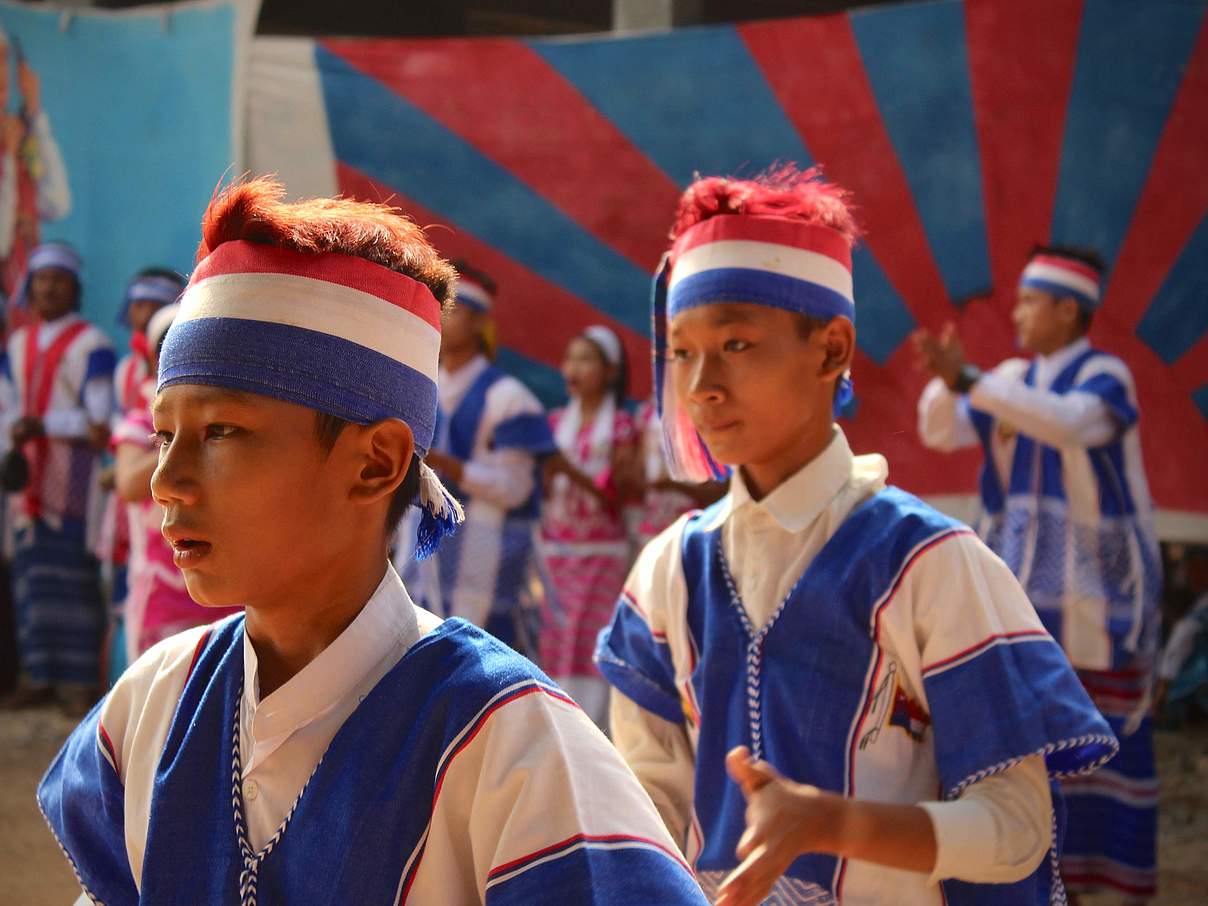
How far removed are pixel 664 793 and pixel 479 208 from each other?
186 inches

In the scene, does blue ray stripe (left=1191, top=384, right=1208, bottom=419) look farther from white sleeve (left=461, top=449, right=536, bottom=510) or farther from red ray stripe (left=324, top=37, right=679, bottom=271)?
white sleeve (left=461, top=449, right=536, bottom=510)

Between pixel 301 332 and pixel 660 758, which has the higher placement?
pixel 301 332

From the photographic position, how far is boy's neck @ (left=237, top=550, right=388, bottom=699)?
162cm

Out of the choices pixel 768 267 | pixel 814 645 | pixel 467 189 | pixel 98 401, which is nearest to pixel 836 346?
pixel 768 267

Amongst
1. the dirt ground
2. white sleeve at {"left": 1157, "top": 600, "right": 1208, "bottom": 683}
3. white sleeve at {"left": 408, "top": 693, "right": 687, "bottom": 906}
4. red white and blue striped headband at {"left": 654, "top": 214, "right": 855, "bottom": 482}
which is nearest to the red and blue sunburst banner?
the dirt ground

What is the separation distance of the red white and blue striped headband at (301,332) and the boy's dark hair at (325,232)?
0.01m

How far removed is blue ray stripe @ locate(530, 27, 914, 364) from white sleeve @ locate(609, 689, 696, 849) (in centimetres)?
355

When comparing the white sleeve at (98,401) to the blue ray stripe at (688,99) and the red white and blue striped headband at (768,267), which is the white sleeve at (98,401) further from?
the red white and blue striped headband at (768,267)

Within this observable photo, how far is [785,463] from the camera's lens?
98.0 inches

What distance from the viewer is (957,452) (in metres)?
5.80

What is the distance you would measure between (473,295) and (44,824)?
271cm

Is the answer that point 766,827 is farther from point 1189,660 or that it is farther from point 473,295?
point 1189,660

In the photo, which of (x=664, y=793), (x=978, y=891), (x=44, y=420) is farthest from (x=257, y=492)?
(x=44, y=420)

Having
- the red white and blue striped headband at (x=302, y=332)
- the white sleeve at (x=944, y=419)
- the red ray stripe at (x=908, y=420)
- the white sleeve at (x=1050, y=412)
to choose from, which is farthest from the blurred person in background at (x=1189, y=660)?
the red white and blue striped headband at (x=302, y=332)
